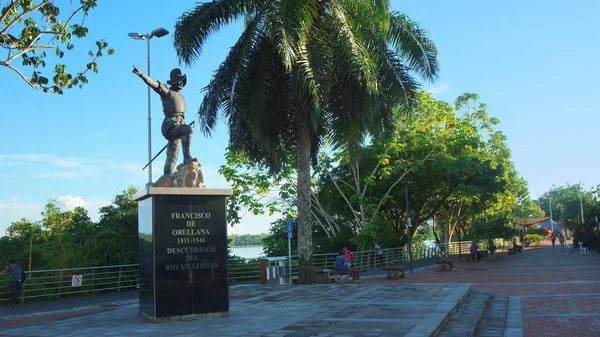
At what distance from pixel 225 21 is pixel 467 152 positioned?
22.2 m

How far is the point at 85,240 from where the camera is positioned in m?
22.1

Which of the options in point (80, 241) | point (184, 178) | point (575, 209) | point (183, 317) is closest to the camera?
point (183, 317)

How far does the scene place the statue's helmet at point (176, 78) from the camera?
11.7 metres

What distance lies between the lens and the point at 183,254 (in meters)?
10.4

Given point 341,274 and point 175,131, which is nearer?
point 175,131

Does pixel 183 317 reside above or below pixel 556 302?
above

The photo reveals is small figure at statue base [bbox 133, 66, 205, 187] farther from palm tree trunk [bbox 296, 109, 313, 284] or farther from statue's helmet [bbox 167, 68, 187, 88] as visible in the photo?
palm tree trunk [bbox 296, 109, 313, 284]

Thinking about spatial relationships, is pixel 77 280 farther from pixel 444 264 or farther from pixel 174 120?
pixel 444 264

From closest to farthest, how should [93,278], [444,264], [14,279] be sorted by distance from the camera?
[14,279] → [93,278] → [444,264]

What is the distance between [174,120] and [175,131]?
0.30 m

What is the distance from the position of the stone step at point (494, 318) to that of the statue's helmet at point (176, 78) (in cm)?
748

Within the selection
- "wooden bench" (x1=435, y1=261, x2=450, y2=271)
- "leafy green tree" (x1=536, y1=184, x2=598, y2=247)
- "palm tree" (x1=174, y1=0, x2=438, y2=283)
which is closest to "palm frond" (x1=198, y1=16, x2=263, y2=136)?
"palm tree" (x1=174, y1=0, x2=438, y2=283)

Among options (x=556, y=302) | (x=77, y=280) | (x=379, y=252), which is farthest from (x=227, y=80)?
(x=379, y=252)

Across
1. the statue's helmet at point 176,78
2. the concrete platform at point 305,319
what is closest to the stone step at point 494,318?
the concrete platform at point 305,319
